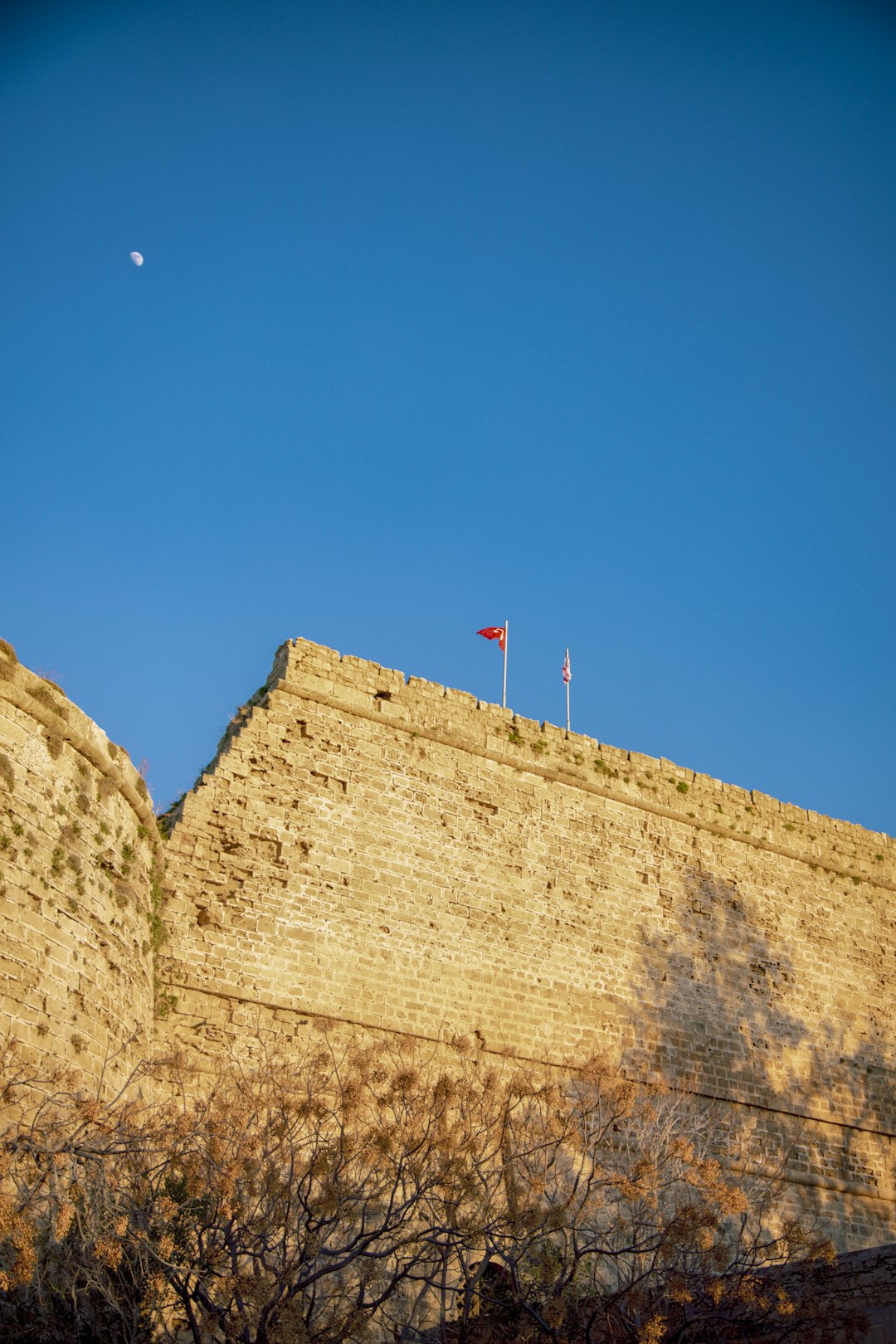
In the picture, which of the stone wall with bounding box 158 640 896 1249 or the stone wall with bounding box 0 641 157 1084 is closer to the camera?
the stone wall with bounding box 0 641 157 1084

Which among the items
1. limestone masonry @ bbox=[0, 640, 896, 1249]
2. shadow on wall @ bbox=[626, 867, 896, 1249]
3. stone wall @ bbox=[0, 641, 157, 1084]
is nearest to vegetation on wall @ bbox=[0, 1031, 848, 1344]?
stone wall @ bbox=[0, 641, 157, 1084]

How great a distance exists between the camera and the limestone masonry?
1174 cm

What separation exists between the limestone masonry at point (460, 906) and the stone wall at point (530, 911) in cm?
3

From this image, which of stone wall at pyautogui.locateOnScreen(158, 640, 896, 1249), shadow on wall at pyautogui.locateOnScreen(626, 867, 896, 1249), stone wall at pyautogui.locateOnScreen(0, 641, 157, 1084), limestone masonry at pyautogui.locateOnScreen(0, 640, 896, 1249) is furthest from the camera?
shadow on wall at pyautogui.locateOnScreen(626, 867, 896, 1249)

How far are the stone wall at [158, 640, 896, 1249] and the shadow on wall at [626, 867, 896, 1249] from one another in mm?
34

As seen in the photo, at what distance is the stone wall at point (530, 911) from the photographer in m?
13.9

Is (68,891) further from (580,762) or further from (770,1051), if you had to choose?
(770,1051)

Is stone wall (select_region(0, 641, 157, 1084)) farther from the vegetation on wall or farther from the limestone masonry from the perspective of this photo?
the vegetation on wall

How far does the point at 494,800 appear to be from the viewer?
1645cm

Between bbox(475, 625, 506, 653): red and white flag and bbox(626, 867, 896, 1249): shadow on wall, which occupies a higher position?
bbox(475, 625, 506, 653): red and white flag

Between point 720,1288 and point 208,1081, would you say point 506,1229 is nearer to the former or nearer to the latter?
point 720,1288

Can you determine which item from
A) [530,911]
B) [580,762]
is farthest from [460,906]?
[580,762]

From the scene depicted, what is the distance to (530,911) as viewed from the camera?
15930 millimetres

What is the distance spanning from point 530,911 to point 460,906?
3.51 ft
